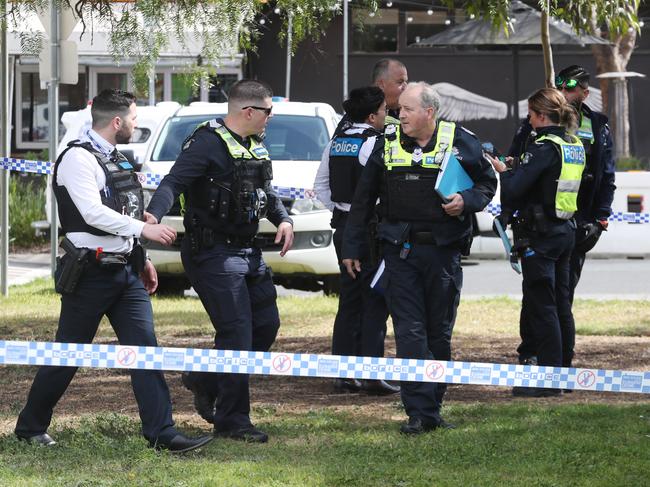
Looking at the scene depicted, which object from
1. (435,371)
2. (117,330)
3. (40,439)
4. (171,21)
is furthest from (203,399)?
(171,21)

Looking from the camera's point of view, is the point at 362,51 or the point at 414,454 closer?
the point at 414,454

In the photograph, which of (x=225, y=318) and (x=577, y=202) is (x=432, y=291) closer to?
(x=225, y=318)

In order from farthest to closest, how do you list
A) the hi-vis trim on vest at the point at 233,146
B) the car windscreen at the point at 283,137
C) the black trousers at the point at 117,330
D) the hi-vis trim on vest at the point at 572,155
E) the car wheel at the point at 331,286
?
the car wheel at the point at 331,286, the car windscreen at the point at 283,137, the hi-vis trim on vest at the point at 572,155, the hi-vis trim on vest at the point at 233,146, the black trousers at the point at 117,330

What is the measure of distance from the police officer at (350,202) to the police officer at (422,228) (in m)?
0.96

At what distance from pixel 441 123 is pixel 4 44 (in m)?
6.08

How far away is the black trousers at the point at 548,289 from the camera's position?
7527 millimetres

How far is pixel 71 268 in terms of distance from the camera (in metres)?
5.89

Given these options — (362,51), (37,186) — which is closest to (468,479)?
(37,186)

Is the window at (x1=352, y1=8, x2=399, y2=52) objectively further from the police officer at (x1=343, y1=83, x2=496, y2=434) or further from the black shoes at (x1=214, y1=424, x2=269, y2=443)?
the black shoes at (x1=214, y1=424, x2=269, y2=443)

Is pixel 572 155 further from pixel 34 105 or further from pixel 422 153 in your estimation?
pixel 34 105

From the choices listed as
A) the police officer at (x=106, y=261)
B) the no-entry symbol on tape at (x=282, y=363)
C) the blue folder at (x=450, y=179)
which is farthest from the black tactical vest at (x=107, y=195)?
the blue folder at (x=450, y=179)

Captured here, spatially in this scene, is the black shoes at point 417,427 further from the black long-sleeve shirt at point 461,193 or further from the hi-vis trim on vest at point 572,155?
the hi-vis trim on vest at point 572,155

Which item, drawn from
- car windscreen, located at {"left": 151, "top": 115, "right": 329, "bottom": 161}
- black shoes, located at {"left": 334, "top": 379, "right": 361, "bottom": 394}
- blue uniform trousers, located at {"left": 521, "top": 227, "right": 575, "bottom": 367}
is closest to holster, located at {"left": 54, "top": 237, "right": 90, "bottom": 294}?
black shoes, located at {"left": 334, "top": 379, "right": 361, "bottom": 394}

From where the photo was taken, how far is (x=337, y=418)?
6.94 meters
